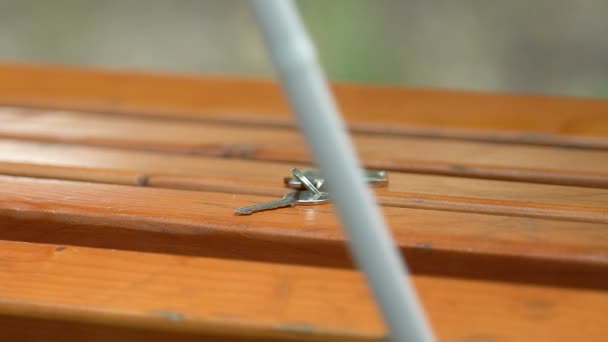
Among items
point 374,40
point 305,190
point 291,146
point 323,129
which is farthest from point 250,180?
→ point 374,40

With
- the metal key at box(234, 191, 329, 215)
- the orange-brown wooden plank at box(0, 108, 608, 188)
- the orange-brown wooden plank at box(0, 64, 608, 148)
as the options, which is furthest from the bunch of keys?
the orange-brown wooden plank at box(0, 64, 608, 148)

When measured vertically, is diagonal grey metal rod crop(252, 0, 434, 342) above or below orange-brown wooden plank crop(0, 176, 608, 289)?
above

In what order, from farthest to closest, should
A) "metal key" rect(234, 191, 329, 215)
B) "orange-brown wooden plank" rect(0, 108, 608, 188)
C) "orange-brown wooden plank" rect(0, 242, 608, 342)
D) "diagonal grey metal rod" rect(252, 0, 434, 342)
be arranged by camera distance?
1. "orange-brown wooden plank" rect(0, 108, 608, 188)
2. "metal key" rect(234, 191, 329, 215)
3. "orange-brown wooden plank" rect(0, 242, 608, 342)
4. "diagonal grey metal rod" rect(252, 0, 434, 342)

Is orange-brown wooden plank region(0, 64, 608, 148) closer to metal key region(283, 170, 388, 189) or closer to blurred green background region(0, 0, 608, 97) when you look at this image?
metal key region(283, 170, 388, 189)

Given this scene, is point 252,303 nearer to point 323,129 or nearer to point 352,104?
point 323,129

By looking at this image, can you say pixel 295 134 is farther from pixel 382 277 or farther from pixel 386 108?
pixel 382 277

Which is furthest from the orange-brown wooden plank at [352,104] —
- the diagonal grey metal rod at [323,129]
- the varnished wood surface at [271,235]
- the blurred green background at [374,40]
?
the blurred green background at [374,40]
